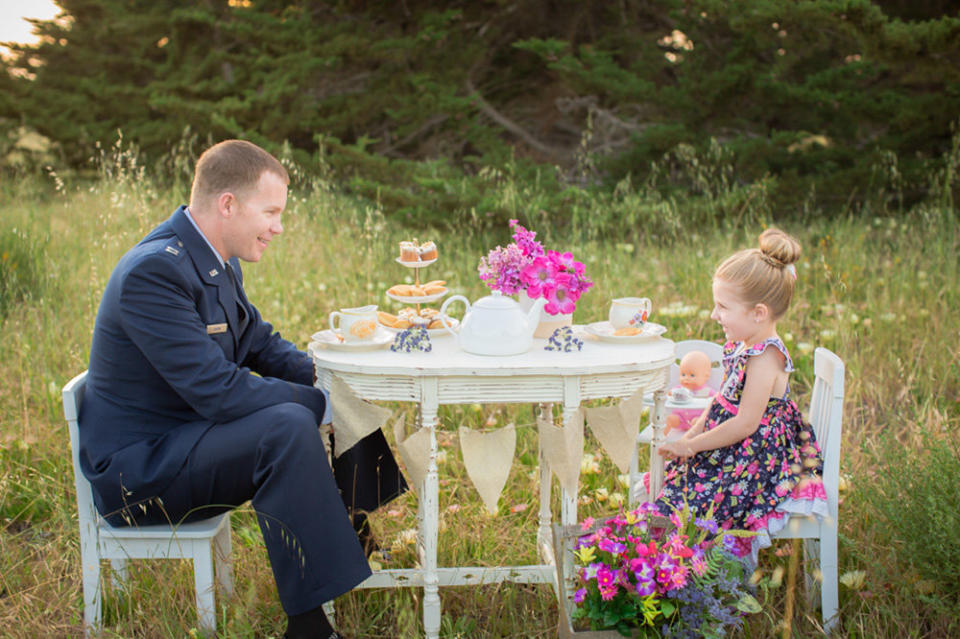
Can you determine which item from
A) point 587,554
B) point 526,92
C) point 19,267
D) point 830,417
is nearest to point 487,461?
point 587,554

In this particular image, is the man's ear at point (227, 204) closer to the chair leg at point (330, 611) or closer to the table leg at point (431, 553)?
the table leg at point (431, 553)

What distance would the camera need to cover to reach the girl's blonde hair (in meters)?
2.49

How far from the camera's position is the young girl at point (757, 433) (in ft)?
8.14

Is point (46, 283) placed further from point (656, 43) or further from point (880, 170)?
point (880, 170)

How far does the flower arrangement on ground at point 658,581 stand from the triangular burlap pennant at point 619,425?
29 centimetres

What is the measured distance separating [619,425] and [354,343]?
2.89 ft

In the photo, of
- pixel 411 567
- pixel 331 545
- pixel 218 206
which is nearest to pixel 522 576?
pixel 411 567

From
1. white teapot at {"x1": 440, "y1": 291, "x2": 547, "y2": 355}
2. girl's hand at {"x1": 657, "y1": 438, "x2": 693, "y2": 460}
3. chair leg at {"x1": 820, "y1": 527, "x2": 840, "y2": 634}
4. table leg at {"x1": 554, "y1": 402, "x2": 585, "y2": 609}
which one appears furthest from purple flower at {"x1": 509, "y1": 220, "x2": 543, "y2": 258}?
chair leg at {"x1": 820, "y1": 527, "x2": 840, "y2": 634}

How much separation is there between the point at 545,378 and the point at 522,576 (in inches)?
29.6

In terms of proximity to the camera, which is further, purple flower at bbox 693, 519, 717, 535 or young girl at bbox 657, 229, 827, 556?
young girl at bbox 657, 229, 827, 556

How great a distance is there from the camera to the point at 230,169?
245 centimetres

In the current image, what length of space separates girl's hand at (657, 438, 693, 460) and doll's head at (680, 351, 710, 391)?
391 mm

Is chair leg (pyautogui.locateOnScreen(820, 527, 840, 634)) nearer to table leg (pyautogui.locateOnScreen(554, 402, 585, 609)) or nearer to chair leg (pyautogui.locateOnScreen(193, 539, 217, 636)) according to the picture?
table leg (pyautogui.locateOnScreen(554, 402, 585, 609))

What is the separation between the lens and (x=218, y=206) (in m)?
2.49
